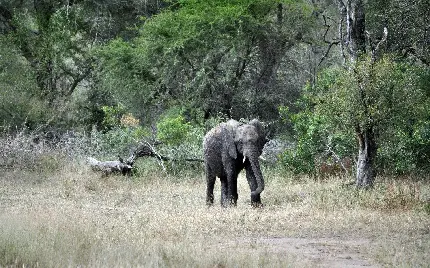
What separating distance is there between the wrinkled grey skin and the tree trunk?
263 centimetres

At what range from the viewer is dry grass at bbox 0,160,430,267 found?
9422mm

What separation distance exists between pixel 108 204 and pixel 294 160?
7.00 m

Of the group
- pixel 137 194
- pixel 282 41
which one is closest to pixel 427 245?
pixel 137 194

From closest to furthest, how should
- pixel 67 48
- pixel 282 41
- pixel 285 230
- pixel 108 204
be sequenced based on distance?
pixel 285 230
pixel 108 204
pixel 282 41
pixel 67 48

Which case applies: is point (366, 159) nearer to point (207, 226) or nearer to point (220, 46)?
point (207, 226)

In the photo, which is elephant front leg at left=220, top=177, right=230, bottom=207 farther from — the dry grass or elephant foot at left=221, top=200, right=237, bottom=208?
the dry grass

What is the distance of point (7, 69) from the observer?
32.2 metres

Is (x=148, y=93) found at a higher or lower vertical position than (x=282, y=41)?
lower

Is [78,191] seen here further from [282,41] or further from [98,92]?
[98,92]

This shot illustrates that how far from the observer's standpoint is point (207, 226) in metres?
13.2

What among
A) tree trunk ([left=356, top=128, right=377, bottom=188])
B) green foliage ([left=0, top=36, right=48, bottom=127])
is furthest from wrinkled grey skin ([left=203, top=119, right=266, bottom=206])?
green foliage ([left=0, top=36, right=48, bottom=127])

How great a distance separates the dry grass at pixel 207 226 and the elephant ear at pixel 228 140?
1.27m

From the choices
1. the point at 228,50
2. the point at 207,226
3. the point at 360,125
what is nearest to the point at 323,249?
the point at 207,226

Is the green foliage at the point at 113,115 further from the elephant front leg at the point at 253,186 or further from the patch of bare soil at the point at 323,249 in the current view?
the patch of bare soil at the point at 323,249
